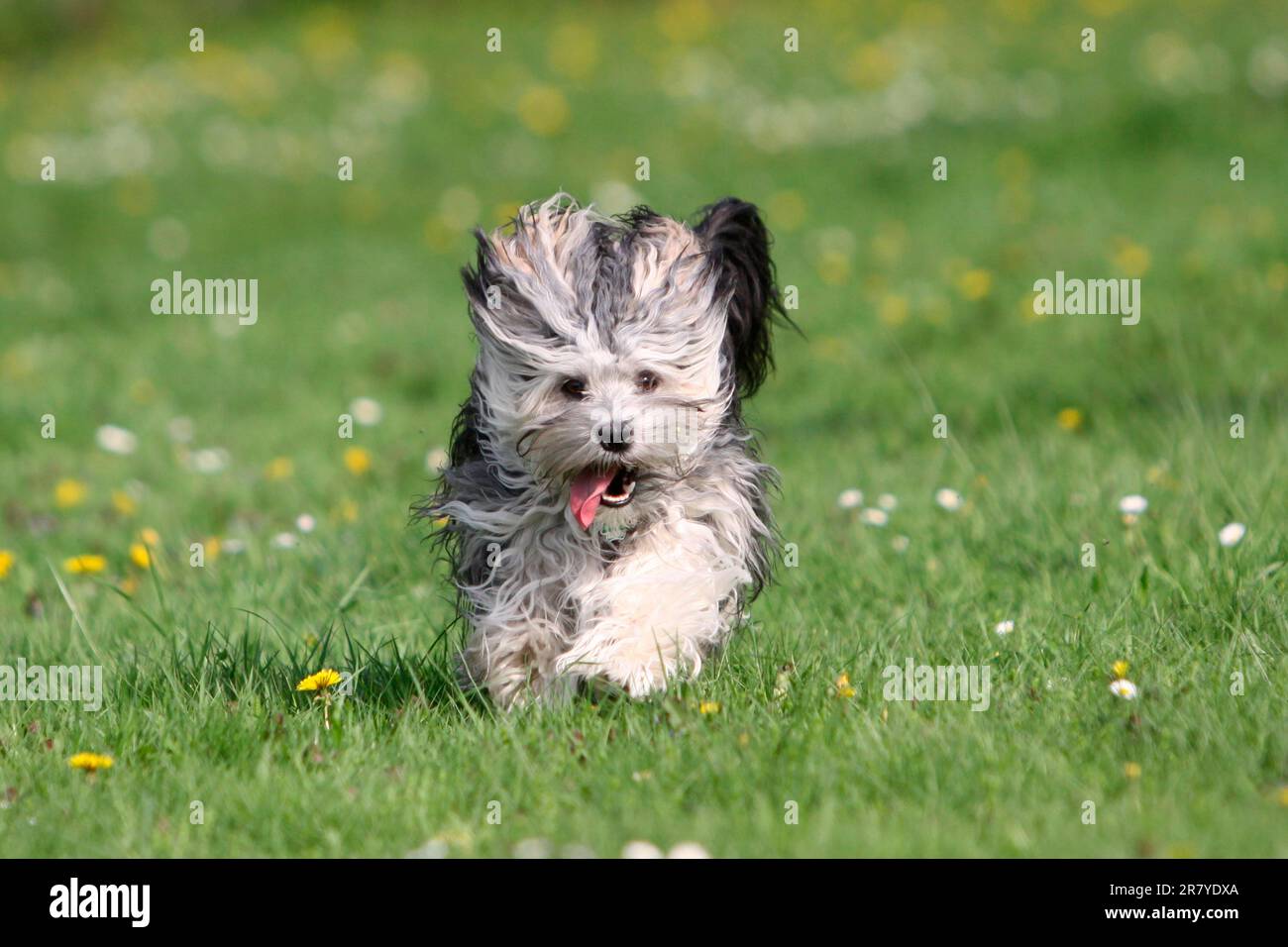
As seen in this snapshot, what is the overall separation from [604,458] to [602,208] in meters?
7.52

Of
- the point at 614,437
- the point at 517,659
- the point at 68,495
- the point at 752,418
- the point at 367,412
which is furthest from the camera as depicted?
the point at 367,412

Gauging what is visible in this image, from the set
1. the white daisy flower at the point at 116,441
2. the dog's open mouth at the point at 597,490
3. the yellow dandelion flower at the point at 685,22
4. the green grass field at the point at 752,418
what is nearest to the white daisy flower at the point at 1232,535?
the green grass field at the point at 752,418

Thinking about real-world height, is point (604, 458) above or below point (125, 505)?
below

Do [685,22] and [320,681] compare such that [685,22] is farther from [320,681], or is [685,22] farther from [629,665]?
[629,665]

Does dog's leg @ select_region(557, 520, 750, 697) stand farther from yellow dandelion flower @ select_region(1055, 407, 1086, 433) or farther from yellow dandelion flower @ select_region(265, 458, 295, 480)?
yellow dandelion flower @ select_region(265, 458, 295, 480)

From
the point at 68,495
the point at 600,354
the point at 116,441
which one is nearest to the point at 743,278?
the point at 600,354

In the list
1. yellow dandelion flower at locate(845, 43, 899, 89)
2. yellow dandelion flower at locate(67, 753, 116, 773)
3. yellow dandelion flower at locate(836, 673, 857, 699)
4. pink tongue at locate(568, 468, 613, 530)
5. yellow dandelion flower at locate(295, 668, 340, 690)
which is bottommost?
yellow dandelion flower at locate(67, 753, 116, 773)

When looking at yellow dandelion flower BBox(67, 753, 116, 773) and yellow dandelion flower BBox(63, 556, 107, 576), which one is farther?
yellow dandelion flower BBox(63, 556, 107, 576)

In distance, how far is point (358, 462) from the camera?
309 inches

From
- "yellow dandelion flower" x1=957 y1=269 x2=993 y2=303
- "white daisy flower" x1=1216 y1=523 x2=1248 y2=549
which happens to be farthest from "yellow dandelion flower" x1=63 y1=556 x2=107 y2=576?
"yellow dandelion flower" x1=957 y1=269 x2=993 y2=303

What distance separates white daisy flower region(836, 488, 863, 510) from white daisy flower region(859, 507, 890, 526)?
0.08m

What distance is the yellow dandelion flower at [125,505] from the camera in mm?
7500

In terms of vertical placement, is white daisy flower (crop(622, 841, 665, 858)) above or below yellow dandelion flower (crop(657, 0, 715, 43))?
below

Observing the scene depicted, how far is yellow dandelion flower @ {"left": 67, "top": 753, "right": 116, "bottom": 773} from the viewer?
409 cm
